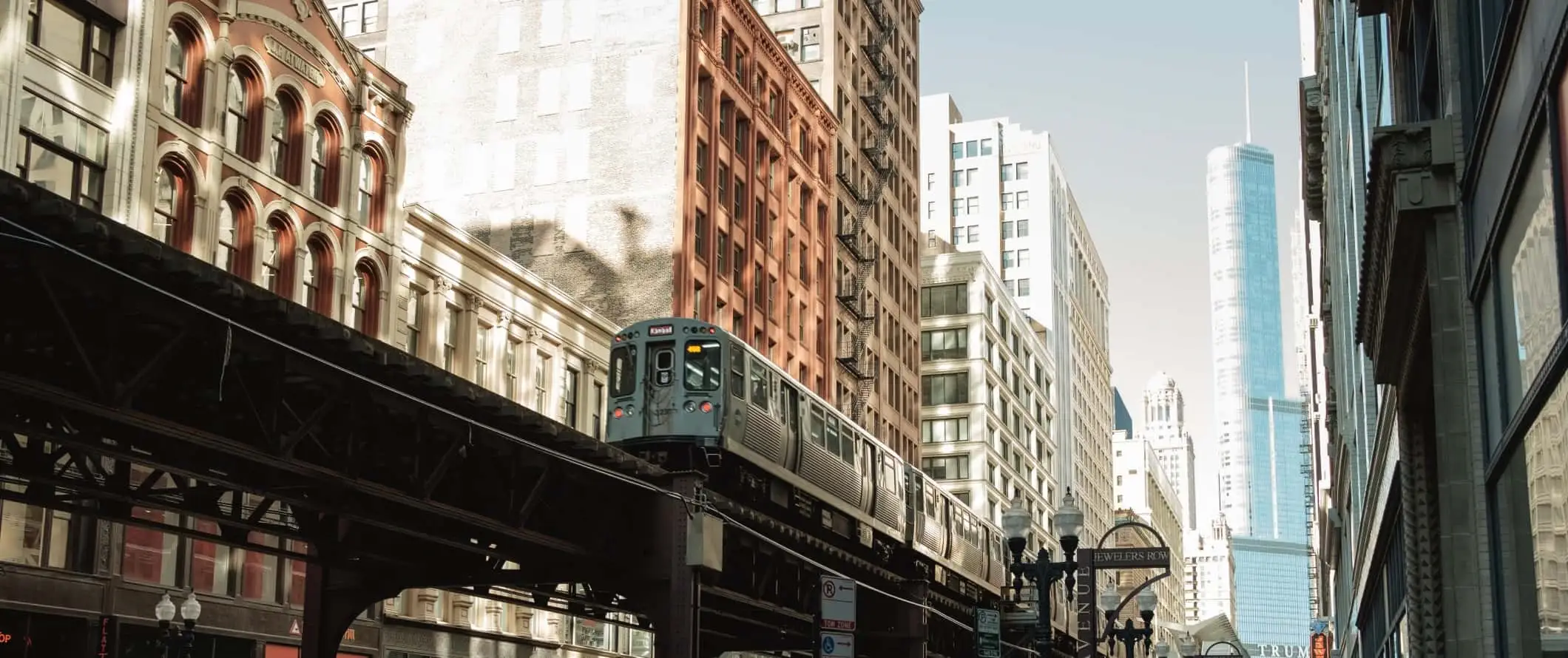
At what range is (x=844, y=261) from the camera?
302 ft

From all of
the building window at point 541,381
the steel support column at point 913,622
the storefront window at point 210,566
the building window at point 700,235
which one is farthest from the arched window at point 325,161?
the building window at point 700,235

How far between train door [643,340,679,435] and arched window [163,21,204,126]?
11678mm

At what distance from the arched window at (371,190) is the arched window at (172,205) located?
8.01m

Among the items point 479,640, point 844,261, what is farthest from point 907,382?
point 479,640

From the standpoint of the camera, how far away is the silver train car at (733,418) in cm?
3728

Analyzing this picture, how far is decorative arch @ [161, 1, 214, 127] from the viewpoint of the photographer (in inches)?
1517

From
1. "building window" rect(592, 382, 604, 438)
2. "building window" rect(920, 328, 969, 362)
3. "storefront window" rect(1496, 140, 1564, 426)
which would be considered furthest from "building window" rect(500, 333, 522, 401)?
"building window" rect(920, 328, 969, 362)

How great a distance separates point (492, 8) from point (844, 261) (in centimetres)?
2592

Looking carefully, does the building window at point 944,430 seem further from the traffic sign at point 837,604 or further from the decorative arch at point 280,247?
the traffic sign at point 837,604

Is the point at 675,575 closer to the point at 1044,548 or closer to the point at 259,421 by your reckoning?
the point at 1044,548

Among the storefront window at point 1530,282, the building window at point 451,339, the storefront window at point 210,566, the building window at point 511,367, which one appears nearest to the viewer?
the storefront window at point 1530,282

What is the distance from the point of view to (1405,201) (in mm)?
17188

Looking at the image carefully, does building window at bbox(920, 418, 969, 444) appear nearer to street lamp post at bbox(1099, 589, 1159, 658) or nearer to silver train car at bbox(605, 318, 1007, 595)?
street lamp post at bbox(1099, 589, 1159, 658)

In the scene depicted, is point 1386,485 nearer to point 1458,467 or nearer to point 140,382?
point 1458,467
